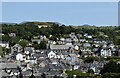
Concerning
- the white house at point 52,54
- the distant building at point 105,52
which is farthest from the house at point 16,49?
the distant building at point 105,52

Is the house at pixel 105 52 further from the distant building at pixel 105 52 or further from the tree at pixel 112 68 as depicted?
the tree at pixel 112 68

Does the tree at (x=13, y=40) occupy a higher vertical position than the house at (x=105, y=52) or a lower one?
higher

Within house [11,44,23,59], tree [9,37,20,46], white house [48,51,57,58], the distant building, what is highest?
tree [9,37,20,46]

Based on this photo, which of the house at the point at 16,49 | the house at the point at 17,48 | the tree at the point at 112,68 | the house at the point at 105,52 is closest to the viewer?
the tree at the point at 112,68

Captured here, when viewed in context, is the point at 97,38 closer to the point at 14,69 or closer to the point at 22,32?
the point at 22,32

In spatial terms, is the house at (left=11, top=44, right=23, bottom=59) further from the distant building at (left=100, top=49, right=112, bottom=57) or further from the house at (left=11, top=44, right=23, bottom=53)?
the distant building at (left=100, top=49, right=112, bottom=57)

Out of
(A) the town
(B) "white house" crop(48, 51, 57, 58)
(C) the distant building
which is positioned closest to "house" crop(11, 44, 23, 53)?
(A) the town

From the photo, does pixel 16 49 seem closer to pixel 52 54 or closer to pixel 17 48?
pixel 17 48

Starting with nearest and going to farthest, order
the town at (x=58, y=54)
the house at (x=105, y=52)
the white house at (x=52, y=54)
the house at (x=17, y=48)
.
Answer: the town at (x=58, y=54) < the white house at (x=52, y=54) < the house at (x=17, y=48) < the house at (x=105, y=52)

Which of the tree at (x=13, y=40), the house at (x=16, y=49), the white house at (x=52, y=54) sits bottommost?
the white house at (x=52, y=54)
